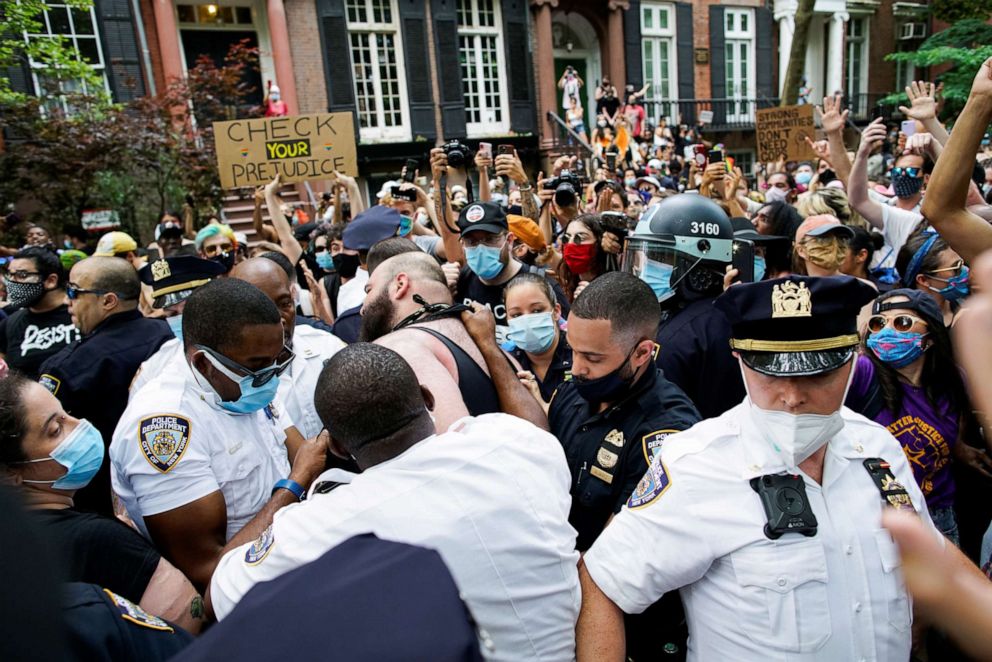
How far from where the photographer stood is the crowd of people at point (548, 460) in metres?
1.01

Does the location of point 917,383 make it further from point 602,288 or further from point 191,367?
point 191,367

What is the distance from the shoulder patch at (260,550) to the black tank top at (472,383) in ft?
3.27

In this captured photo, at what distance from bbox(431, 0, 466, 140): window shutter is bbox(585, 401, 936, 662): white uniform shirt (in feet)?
56.5

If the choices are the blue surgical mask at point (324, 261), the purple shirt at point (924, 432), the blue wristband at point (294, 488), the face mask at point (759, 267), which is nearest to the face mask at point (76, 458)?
the blue wristband at point (294, 488)

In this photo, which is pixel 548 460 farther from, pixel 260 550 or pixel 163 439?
pixel 163 439

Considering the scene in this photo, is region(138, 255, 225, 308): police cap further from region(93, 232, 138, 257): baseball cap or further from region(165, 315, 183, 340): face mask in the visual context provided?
region(93, 232, 138, 257): baseball cap

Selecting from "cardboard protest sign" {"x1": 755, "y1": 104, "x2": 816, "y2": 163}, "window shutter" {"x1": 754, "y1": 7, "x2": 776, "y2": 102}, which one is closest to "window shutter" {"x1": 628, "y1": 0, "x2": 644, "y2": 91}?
"window shutter" {"x1": 754, "y1": 7, "x2": 776, "y2": 102}

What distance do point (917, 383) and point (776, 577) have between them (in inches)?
63.3

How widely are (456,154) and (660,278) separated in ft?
8.89

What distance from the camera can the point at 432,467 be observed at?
1531mm

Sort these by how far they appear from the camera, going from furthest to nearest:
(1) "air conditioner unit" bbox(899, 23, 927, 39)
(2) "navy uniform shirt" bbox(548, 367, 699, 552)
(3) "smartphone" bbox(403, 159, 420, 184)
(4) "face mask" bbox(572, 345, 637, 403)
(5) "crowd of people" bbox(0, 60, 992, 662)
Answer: (1) "air conditioner unit" bbox(899, 23, 927, 39)
(3) "smartphone" bbox(403, 159, 420, 184)
(4) "face mask" bbox(572, 345, 637, 403)
(2) "navy uniform shirt" bbox(548, 367, 699, 552)
(5) "crowd of people" bbox(0, 60, 992, 662)

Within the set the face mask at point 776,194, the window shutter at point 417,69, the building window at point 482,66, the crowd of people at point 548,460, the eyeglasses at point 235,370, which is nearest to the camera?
the crowd of people at point 548,460

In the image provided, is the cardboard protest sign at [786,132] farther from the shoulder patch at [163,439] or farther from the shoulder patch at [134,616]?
the shoulder patch at [134,616]

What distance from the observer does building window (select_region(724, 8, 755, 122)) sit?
2220 centimetres
